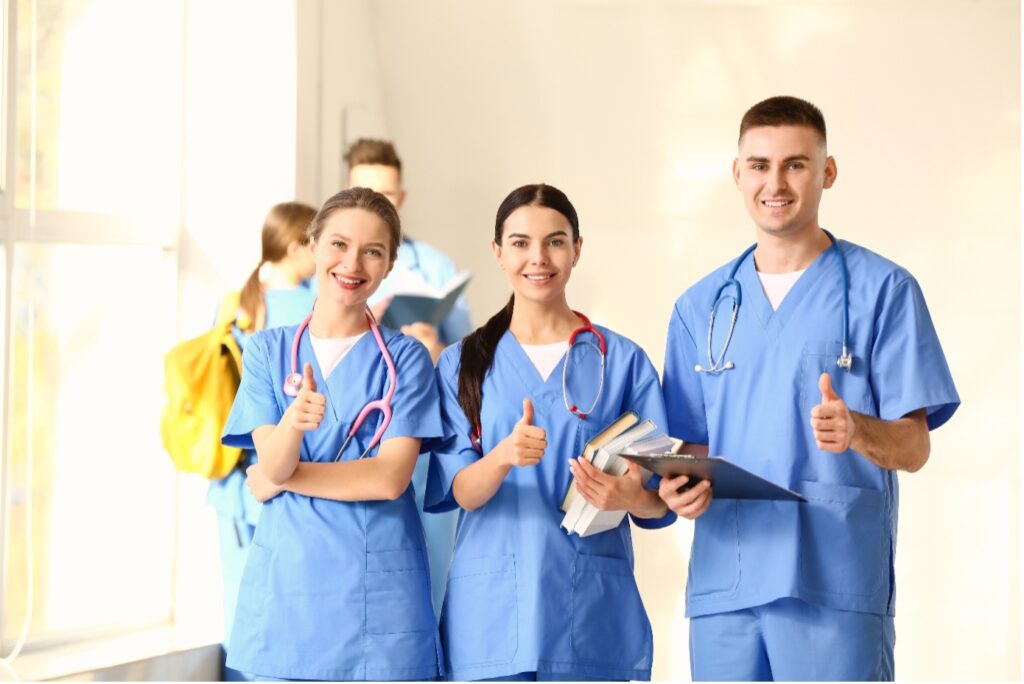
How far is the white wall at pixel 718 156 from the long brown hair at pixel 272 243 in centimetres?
59

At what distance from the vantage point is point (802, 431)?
80.5 inches

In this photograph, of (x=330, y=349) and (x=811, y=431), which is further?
(x=330, y=349)

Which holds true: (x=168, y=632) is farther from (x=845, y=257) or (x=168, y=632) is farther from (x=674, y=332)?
(x=845, y=257)

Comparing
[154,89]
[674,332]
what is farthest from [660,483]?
[154,89]

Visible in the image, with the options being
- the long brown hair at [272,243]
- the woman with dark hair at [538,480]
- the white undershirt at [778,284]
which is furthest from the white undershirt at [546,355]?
the long brown hair at [272,243]

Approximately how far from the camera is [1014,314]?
404 centimetres

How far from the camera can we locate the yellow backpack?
3.20 metres

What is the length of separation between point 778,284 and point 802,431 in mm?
271

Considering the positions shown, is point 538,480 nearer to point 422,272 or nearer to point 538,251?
point 538,251

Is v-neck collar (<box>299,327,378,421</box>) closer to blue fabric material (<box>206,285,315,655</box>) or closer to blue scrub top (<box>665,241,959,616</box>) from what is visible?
blue scrub top (<box>665,241,959,616</box>)

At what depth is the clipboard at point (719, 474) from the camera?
186 cm

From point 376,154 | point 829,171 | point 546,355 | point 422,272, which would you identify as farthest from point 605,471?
point 376,154

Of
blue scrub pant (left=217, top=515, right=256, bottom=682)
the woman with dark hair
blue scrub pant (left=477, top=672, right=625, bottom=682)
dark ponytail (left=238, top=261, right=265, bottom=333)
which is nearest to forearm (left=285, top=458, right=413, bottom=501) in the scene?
the woman with dark hair

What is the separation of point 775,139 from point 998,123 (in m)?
2.27
